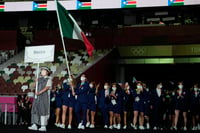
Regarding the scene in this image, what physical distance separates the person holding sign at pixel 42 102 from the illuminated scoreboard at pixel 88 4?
10.7m

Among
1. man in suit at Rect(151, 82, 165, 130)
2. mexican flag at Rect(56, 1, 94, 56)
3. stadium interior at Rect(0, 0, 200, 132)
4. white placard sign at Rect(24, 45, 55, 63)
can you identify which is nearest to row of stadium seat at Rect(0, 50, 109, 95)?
stadium interior at Rect(0, 0, 200, 132)

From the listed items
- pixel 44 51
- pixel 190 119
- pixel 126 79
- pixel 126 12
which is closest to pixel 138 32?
pixel 126 12

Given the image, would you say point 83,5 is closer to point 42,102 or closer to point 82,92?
point 82,92

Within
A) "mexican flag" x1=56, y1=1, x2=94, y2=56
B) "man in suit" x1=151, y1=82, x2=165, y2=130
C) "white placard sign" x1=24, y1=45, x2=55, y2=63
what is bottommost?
"man in suit" x1=151, y1=82, x2=165, y2=130

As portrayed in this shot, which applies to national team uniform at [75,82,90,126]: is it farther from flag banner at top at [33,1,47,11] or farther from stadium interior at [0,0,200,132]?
flag banner at top at [33,1,47,11]

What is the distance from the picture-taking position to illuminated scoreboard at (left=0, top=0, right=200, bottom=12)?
63.8ft

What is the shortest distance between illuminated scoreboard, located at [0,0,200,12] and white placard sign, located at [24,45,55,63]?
371 inches

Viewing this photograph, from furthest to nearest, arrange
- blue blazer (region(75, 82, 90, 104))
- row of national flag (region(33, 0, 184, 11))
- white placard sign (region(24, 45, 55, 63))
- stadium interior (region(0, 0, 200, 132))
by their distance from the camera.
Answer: stadium interior (region(0, 0, 200, 132)) < row of national flag (region(33, 0, 184, 11)) < blue blazer (region(75, 82, 90, 104)) < white placard sign (region(24, 45, 55, 63))

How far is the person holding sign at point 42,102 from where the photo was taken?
10.2 metres

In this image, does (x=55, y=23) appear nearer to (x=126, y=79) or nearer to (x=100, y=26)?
→ (x=100, y=26)

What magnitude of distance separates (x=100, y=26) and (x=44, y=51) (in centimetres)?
1225

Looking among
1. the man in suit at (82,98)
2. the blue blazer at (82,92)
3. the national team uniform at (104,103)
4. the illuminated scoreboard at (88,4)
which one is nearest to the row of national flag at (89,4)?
the illuminated scoreboard at (88,4)

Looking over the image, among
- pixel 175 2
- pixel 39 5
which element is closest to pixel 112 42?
pixel 175 2

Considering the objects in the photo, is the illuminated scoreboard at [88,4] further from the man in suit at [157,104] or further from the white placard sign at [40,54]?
the white placard sign at [40,54]
